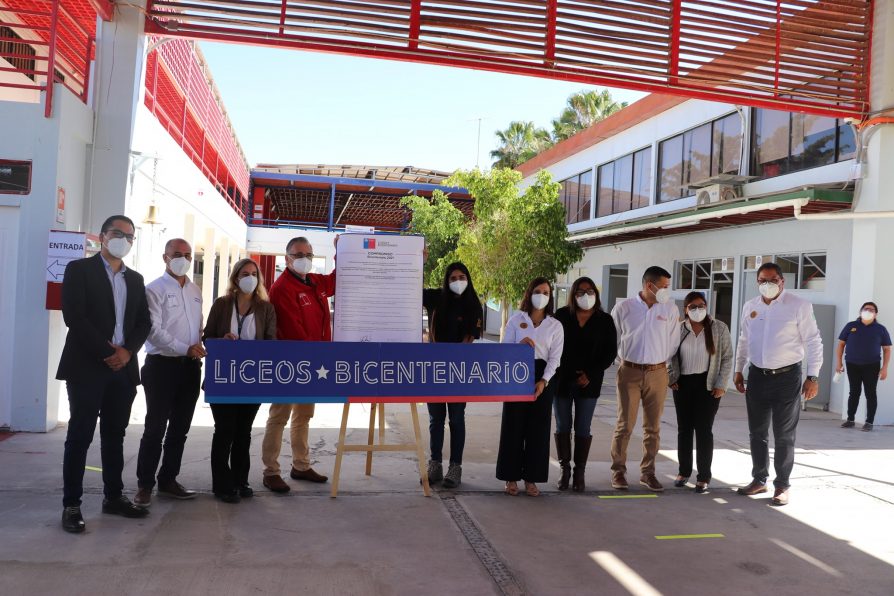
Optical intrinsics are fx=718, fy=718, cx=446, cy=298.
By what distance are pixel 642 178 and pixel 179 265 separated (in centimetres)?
1571

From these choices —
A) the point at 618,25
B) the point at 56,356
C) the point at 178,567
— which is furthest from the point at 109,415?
the point at 618,25

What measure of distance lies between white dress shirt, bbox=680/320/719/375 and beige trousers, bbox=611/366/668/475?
0.59ft

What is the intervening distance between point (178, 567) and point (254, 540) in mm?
574

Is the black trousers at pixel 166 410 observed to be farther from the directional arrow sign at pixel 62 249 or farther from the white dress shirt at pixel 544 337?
the white dress shirt at pixel 544 337

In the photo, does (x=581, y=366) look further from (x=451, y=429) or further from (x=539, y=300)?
(x=451, y=429)

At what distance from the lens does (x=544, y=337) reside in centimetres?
576

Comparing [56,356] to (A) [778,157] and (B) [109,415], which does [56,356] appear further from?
(A) [778,157]

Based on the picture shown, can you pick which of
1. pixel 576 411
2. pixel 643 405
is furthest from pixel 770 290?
pixel 576 411

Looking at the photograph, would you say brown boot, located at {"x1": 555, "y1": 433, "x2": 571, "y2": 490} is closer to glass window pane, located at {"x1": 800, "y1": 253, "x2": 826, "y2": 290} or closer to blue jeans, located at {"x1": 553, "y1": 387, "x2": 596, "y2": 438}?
blue jeans, located at {"x1": 553, "y1": 387, "x2": 596, "y2": 438}

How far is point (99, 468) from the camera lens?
5.84m

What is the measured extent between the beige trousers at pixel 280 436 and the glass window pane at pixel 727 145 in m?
11.6

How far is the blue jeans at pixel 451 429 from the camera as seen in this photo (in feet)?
19.4

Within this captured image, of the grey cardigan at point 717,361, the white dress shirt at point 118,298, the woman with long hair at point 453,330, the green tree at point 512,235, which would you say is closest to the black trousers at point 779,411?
the grey cardigan at point 717,361

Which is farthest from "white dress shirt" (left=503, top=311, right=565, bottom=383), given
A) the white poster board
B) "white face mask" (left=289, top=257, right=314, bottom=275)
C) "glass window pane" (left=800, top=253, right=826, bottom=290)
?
"glass window pane" (left=800, top=253, right=826, bottom=290)
